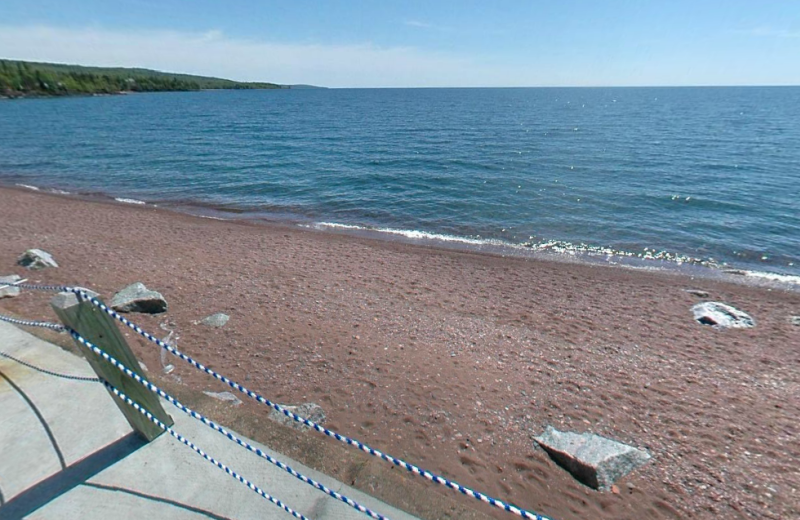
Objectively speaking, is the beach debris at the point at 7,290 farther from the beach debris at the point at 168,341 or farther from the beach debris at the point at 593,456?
the beach debris at the point at 593,456

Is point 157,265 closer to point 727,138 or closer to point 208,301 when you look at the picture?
point 208,301

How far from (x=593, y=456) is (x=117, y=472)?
14.2ft

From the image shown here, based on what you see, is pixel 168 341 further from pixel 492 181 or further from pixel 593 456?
pixel 492 181

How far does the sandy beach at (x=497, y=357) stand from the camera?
4.33 meters

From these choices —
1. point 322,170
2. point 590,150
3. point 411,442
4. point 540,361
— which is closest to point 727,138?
point 590,150

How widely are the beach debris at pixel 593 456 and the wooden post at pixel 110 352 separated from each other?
390 centimetres

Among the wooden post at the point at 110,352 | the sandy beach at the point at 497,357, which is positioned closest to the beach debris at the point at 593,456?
the sandy beach at the point at 497,357

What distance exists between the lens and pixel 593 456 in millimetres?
4234

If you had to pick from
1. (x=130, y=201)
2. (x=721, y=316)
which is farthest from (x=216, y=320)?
(x=130, y=201)

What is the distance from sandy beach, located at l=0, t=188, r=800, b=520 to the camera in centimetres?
433

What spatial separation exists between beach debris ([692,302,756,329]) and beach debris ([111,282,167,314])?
10335mm

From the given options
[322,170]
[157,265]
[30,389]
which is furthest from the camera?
[322,170]

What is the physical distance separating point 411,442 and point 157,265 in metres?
7.88

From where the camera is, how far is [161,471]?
117 inches
